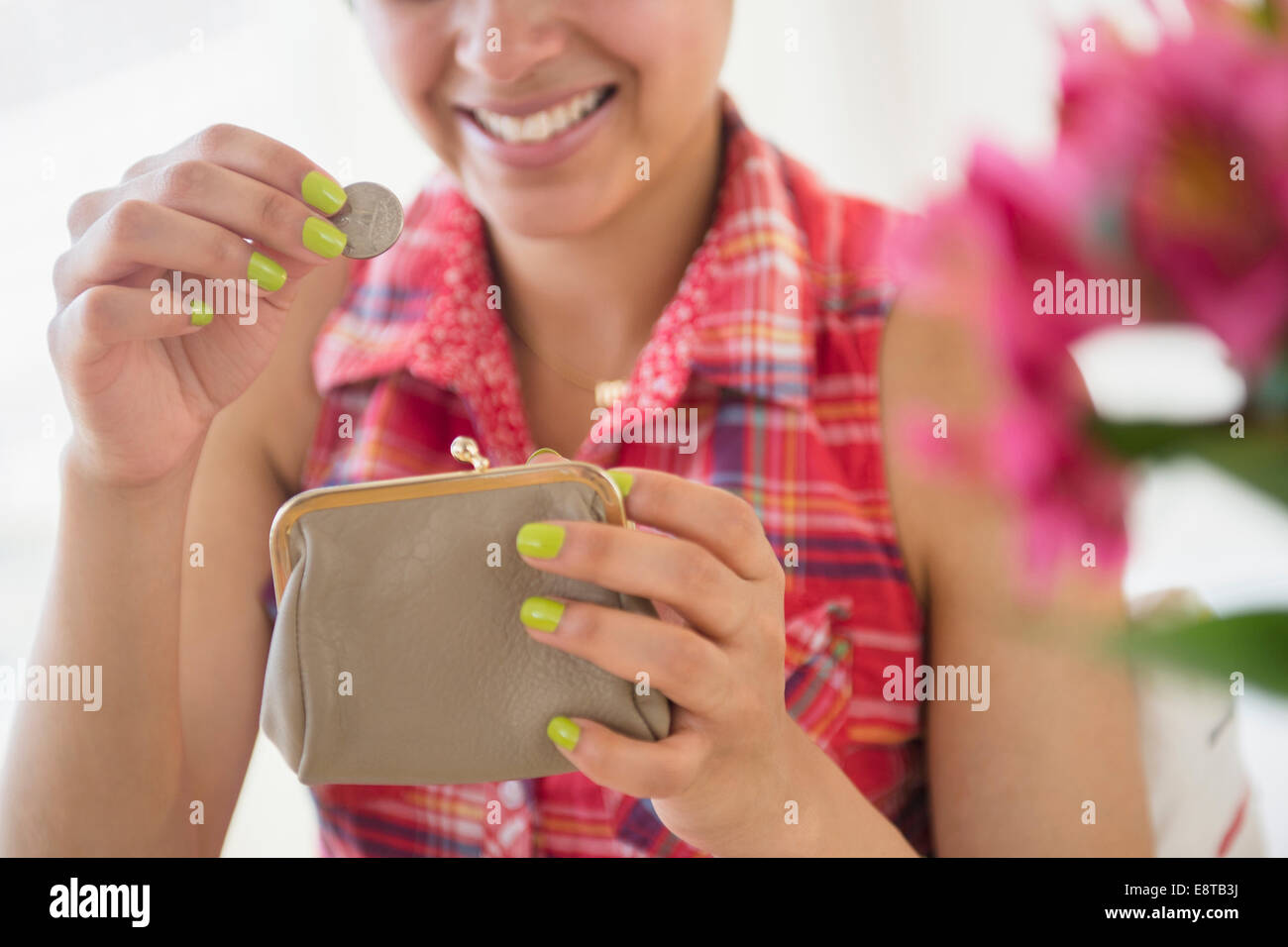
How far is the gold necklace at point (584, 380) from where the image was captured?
Result: 32.9 inches

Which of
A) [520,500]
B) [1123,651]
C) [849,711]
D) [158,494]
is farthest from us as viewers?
[849,711]

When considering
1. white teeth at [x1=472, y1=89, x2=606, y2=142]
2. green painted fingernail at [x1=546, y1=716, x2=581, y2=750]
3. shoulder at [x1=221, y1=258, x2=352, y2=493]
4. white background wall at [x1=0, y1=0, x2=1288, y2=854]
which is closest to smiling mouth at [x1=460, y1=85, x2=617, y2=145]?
white teeth at [x1=472, y1=89, x2=606, y2=142]

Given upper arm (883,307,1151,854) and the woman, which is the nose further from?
upper arm (883,307,1151,854)

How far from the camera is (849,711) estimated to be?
2.58 feet

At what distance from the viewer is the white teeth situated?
27.9 inches

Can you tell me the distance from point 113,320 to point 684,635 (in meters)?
0.32

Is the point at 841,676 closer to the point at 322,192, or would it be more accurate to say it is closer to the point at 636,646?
the point at 636,646

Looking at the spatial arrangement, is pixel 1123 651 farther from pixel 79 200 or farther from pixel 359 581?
pixel 79 200

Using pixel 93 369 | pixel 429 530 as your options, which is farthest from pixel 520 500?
pixel 93 369

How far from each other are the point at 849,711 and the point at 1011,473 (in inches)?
23.9

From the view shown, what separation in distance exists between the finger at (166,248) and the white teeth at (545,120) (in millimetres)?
214

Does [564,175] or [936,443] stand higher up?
[564,175]

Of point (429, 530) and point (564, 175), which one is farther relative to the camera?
point (564, 175)

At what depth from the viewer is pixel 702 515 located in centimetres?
51
